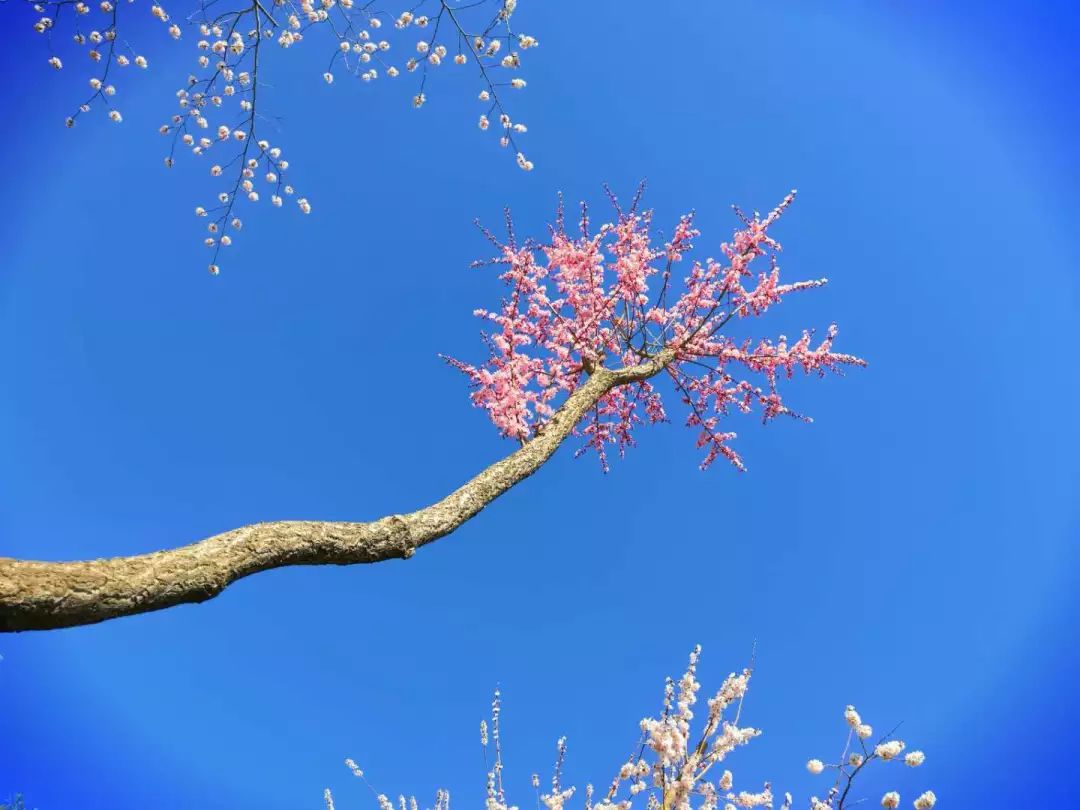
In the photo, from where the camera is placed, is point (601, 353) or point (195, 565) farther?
point (601, 353)

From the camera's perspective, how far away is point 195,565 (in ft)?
7.54

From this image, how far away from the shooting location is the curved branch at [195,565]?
1.88 meters

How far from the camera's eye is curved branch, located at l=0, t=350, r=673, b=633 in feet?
6.16

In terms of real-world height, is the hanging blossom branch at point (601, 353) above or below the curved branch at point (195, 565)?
above

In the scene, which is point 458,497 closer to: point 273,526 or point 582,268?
point 273,526

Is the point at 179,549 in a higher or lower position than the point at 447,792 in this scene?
higher

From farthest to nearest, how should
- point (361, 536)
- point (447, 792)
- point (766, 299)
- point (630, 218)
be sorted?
point (630, 218)
point (766, 299)
point (447, 792)
point (361, 536)

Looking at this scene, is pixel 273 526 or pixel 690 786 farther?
pixel 690 786

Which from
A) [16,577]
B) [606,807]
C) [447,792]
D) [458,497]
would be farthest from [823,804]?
[16,577]

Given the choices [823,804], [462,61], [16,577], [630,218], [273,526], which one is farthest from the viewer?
[630,218]

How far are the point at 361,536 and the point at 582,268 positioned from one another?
6.91 metres

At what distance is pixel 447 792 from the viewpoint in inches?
246

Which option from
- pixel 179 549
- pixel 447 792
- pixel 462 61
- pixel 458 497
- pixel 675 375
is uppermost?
pixel 462 61

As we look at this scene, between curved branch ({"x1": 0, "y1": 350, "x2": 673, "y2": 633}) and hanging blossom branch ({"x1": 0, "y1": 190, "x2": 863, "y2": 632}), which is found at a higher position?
hanging blossom branch ({"x1": 0, "y1": 190, "x2": 863, "y2": 632})
